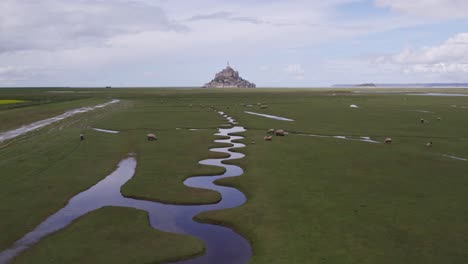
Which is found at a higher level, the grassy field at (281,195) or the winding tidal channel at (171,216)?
the grassy field at (281,195)

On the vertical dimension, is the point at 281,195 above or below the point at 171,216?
above

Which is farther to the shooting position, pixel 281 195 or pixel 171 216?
pixel 281 195

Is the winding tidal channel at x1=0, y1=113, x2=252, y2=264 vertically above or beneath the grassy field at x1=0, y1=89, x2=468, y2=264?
beneath

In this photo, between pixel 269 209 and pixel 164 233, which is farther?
pixel 269 209

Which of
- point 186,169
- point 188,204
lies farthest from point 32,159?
point 188,204

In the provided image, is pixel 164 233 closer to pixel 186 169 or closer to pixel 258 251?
pixel 258 251

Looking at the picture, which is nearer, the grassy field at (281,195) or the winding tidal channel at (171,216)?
the grassy field at (281,195)

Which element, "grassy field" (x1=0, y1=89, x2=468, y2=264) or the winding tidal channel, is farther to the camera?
the winding tidal channel

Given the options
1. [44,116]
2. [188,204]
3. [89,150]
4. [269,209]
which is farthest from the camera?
[44,116]
